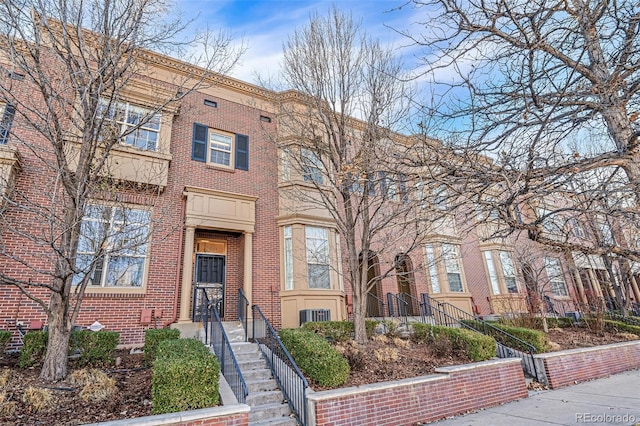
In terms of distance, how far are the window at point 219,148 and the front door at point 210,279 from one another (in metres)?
3.13

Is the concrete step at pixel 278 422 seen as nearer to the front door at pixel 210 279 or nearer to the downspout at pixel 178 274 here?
the downspout at pixel 178 274

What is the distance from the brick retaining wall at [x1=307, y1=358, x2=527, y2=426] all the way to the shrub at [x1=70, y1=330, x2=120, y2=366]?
415cm

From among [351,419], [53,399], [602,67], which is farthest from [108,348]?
[602,67]

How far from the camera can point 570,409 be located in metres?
5.71

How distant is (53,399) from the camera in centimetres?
461

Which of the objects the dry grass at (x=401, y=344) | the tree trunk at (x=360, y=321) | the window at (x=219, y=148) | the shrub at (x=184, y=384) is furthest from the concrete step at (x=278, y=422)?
the window at (x=219, y=148)

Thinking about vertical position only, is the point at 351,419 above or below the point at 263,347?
below

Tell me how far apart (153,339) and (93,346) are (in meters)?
1.05

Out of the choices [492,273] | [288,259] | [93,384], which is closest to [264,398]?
[93,384]

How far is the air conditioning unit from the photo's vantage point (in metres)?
9.93

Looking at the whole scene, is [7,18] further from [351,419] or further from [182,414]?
[351,419]

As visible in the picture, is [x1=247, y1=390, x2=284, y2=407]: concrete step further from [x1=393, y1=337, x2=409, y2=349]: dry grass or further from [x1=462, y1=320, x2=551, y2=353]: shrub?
[x1=462, y1=320, x2=551, y2=353]: shrub

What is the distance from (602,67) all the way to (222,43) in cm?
694

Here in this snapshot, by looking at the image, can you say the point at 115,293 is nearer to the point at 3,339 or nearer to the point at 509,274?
the point at 3,339
